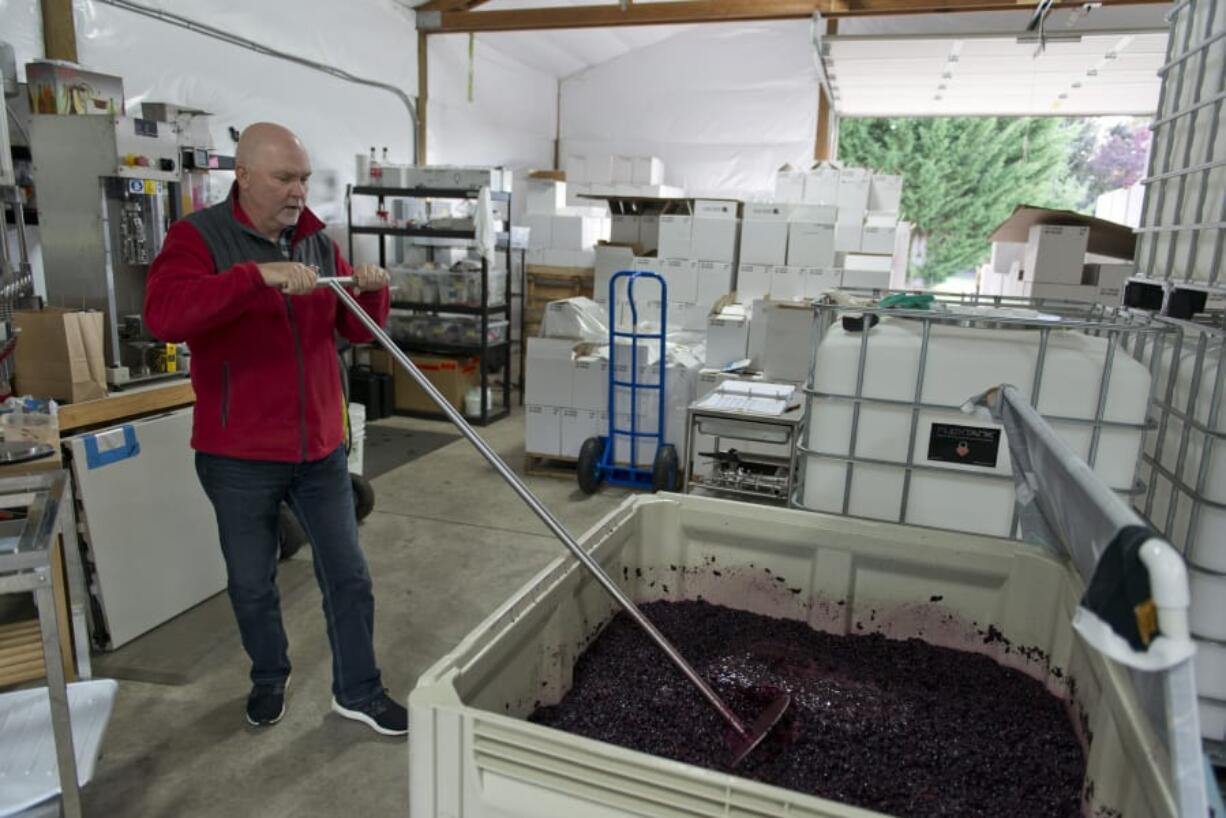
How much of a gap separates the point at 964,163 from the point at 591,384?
42.8 feet

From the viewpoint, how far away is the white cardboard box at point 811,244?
17.7 feet

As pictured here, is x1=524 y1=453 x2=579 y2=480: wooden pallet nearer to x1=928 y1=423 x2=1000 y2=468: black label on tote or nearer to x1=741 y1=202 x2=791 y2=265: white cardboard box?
x1=741 y1=202 x2=791 y2=265: white cardboard box

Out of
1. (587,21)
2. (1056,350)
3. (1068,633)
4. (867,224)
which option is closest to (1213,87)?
(1056,350)

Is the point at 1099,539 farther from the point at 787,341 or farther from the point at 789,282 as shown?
the point at 789,282

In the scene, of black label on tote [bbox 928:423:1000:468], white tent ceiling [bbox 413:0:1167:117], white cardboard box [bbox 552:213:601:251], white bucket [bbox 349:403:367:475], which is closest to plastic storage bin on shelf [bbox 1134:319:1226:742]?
black label on tote [bbox 928:423:1000:468]

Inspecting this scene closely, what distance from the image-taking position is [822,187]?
7004 millimetres

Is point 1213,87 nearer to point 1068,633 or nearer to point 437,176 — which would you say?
point 1068,633

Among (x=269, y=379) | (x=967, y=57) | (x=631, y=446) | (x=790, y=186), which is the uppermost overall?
(x=967, y=57)

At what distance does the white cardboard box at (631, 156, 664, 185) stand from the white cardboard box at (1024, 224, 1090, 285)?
4722 millimetres

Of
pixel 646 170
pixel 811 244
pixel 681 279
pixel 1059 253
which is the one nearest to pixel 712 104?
pixel 646 170

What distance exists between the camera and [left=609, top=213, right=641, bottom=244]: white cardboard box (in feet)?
21.5

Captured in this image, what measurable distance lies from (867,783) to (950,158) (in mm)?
15961

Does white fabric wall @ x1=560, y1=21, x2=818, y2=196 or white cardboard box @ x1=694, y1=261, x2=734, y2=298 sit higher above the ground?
white fabric wall @ x1=560, y1=21, x2=818, y2=196

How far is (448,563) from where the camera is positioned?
3648 millimetres
